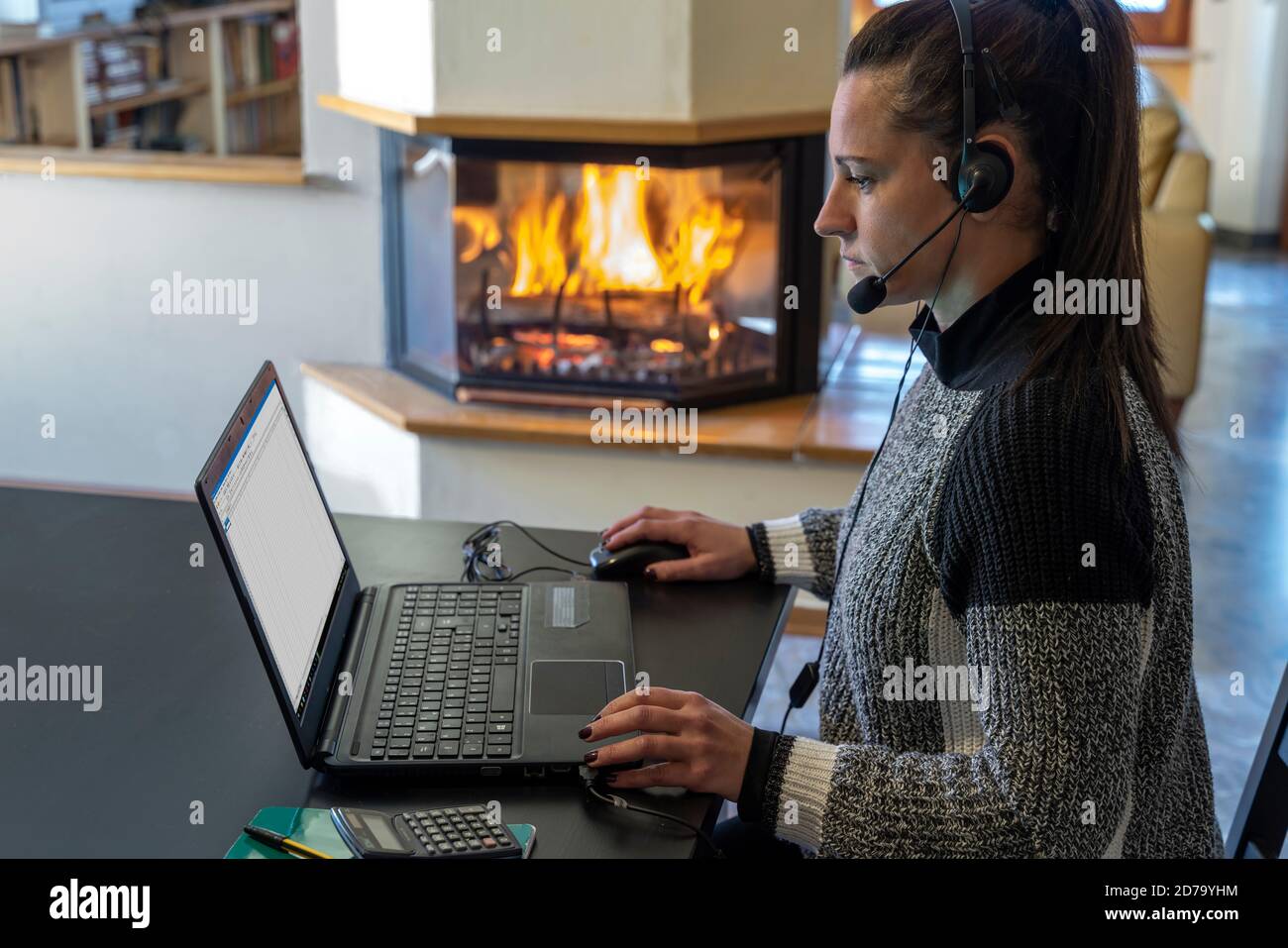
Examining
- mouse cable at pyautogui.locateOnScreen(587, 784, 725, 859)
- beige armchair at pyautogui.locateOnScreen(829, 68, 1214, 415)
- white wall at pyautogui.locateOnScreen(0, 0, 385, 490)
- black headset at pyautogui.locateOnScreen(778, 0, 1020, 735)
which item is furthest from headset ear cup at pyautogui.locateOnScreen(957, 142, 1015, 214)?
beige armchair at pyautogui.locateOnScreen(829, 68, 1214, 415)

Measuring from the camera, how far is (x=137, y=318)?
3.36 metres

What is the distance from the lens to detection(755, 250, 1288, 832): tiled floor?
2.63 metres

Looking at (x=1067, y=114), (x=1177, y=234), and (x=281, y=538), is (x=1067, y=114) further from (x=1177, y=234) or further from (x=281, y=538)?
(x=1177, y=234)

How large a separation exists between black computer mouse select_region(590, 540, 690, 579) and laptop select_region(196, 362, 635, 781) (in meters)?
0.05

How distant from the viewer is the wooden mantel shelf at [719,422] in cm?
288

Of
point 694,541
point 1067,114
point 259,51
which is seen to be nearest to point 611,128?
point 694,541

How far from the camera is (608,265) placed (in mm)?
2982

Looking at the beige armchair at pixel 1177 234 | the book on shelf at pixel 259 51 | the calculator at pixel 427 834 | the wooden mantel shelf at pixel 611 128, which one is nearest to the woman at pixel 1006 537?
the calculator at pixel 427 834

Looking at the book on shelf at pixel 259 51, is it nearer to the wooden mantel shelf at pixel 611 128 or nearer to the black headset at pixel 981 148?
the wooden mantel shelf at pixel 611 128

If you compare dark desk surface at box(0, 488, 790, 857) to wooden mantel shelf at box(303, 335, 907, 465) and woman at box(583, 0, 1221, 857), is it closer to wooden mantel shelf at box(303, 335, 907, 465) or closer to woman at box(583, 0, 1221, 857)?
woman at box(583, 0, 1221, 857)
